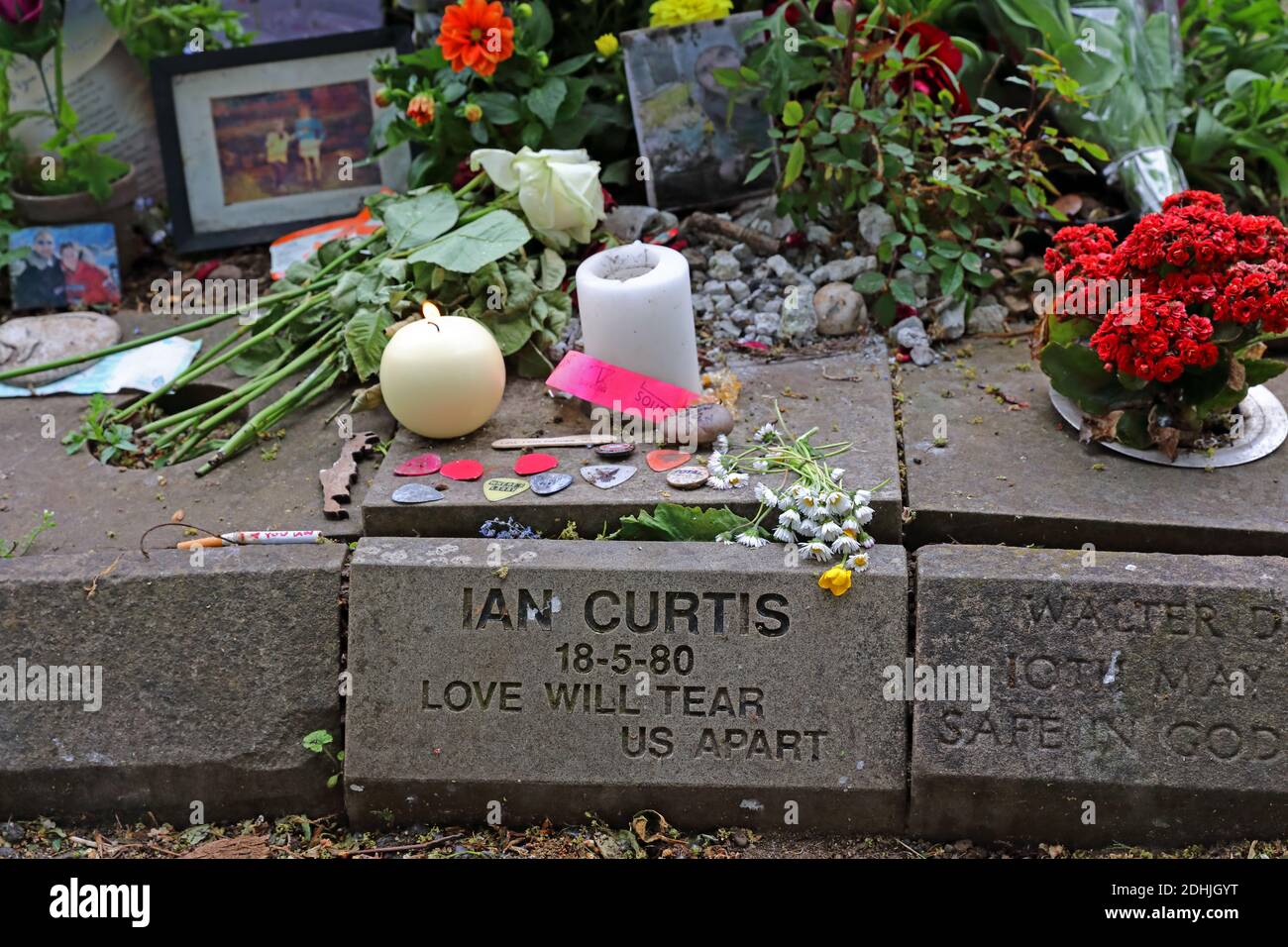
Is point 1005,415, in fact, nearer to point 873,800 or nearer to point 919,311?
point 919,311

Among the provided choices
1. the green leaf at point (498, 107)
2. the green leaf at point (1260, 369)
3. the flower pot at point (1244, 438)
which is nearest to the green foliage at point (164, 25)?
the green leaf at point (498, 107)

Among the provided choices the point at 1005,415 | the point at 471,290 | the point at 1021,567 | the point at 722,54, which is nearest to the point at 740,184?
the point at 722,54

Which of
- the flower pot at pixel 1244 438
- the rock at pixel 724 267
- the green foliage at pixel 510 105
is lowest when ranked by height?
the flower pot at pixel 1244 438

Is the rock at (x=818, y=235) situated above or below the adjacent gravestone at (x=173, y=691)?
above

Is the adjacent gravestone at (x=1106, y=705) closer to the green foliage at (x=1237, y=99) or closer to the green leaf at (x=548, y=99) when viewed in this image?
the green foliage at (x=1237, y=99)

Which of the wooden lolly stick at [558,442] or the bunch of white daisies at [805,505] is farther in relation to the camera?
the wooden lolly stick at [558,442]

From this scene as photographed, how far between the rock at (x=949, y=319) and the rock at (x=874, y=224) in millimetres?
247

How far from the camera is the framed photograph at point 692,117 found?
384 centimetres

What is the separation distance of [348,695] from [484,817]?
362 mm

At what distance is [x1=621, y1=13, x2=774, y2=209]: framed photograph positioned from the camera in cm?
384

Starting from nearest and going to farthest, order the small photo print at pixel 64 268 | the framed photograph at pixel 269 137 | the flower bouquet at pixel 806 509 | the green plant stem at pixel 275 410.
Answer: the flower bouquet at pixel 806 509
the green plant stem at pixel 275 410
the small photo print at pixel 64 268
the framed photograph at pixel 269 137

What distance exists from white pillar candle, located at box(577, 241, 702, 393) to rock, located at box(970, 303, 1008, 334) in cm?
85

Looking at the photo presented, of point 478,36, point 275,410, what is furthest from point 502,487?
point 478,36

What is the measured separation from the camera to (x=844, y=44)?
11.3 ft
